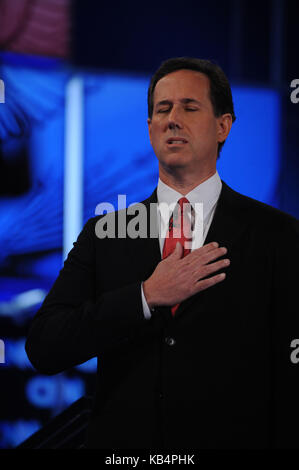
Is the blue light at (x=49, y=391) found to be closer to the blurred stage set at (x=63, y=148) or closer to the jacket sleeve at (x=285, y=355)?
the blurred stage set at (x=63, y=148)

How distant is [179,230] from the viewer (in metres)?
1.53

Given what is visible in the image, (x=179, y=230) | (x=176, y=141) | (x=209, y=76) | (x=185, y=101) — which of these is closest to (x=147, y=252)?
(x=179, y=230)

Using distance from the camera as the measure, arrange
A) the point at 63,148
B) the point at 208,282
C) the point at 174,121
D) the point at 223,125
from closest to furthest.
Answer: the point at 208,282
the point at 174,121
the point at 223,125
the point at 63,148

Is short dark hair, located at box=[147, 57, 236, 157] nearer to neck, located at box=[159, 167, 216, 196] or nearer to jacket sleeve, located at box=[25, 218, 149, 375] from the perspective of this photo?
neck, located at box=[159, 167, 216, 196]

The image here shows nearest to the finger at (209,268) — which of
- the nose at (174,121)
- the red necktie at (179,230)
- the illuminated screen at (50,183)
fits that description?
the red necktie at (179,230)

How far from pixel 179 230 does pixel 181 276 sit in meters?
0.20

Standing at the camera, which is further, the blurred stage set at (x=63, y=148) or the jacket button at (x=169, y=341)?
the blurred stage set at (x=63, y=148)

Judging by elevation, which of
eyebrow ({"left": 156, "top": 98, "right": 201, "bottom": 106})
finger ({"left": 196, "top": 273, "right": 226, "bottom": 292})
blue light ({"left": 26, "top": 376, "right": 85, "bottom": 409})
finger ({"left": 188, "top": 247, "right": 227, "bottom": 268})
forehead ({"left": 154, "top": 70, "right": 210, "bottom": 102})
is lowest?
finger ({"left": 196, "top": 273, "right": 226, "bottom": 292})

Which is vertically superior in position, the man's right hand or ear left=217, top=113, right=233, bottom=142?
ear left=217, top=113, right=233, bottom=142

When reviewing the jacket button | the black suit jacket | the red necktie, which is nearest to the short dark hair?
the red necktie

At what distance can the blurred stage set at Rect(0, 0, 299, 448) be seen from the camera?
160 inches

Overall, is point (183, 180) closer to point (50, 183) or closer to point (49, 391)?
point (50, 183)

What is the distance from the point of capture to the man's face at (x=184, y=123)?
1527 millimetres
